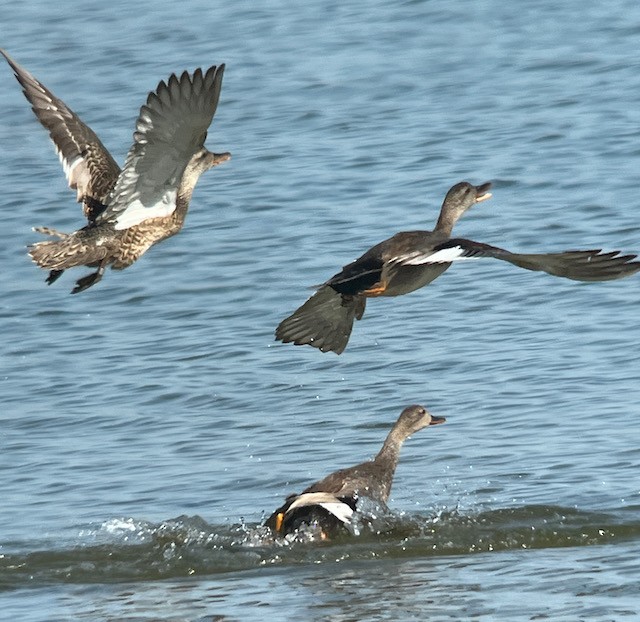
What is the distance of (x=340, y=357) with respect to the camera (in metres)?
12.0

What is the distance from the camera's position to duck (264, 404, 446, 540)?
345 inches

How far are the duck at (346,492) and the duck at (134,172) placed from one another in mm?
1569

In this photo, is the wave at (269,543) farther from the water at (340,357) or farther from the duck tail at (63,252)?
the duck tail at (63,252)

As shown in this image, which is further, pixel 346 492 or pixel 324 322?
pixel 324 322

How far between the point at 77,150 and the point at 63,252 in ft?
3.09

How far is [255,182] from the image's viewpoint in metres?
15.7

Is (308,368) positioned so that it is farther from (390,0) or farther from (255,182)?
(390,0)

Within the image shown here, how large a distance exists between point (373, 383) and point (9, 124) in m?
8.35

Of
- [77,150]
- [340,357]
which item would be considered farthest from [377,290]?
[340,357]

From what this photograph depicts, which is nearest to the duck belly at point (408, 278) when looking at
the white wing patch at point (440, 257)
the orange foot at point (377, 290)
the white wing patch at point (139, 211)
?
the white wing patch at point (440, 257)

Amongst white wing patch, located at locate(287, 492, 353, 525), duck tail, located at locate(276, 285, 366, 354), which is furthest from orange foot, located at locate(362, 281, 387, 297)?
white wing patch, located at locate(287, 492, 353, 525)

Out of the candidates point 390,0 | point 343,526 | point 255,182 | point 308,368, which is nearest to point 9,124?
point 255,182

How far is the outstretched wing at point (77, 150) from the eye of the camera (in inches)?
390

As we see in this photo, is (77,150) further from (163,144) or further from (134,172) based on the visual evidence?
(163,144)
